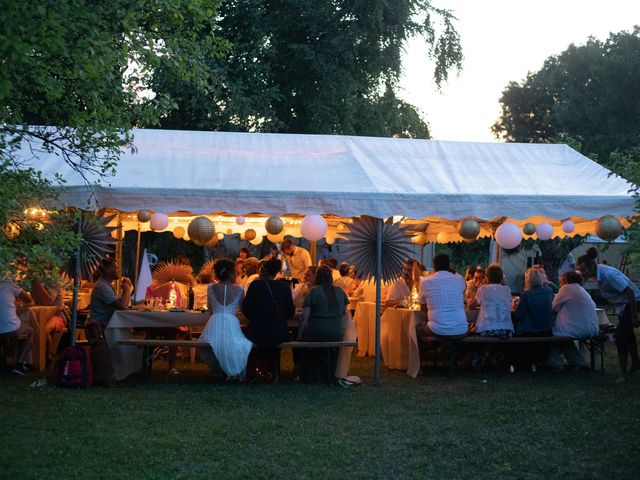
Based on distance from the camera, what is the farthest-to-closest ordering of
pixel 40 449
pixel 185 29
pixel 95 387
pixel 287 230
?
pixel 287 230 → pixel 95 387 → pixel 185 29 → pixel 40 449

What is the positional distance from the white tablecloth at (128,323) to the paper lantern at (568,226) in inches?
229

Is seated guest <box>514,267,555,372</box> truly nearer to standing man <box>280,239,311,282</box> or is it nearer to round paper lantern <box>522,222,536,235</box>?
round paper lantern <box>522,222,536,235</box>

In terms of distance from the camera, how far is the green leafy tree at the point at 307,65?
21078 mm

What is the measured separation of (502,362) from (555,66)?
30.9 metres

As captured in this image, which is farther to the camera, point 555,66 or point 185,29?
point 555,66

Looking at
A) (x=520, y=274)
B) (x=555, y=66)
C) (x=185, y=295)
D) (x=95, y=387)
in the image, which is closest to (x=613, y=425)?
(x=95, y=387)

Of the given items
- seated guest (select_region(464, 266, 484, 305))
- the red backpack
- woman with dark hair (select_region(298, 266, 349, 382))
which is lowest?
the red backpack

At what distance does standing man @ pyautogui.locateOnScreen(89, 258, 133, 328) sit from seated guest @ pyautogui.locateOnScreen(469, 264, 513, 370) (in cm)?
438

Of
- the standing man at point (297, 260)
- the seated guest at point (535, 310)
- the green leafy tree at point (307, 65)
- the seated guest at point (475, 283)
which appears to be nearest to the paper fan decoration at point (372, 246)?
the seated guest at point (535, 310)

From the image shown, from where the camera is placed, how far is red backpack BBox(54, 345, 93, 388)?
8.82m

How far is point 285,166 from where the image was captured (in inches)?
399

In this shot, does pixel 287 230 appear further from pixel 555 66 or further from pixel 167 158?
pixel 555 66

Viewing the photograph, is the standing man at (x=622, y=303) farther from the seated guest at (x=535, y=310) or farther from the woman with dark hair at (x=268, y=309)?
the woman with dark hair at (x=268, y=309)

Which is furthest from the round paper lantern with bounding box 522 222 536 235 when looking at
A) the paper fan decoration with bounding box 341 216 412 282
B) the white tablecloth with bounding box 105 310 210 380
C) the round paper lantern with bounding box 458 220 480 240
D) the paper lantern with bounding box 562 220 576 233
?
the white tablecloth with bounding box 105 310 210 380
